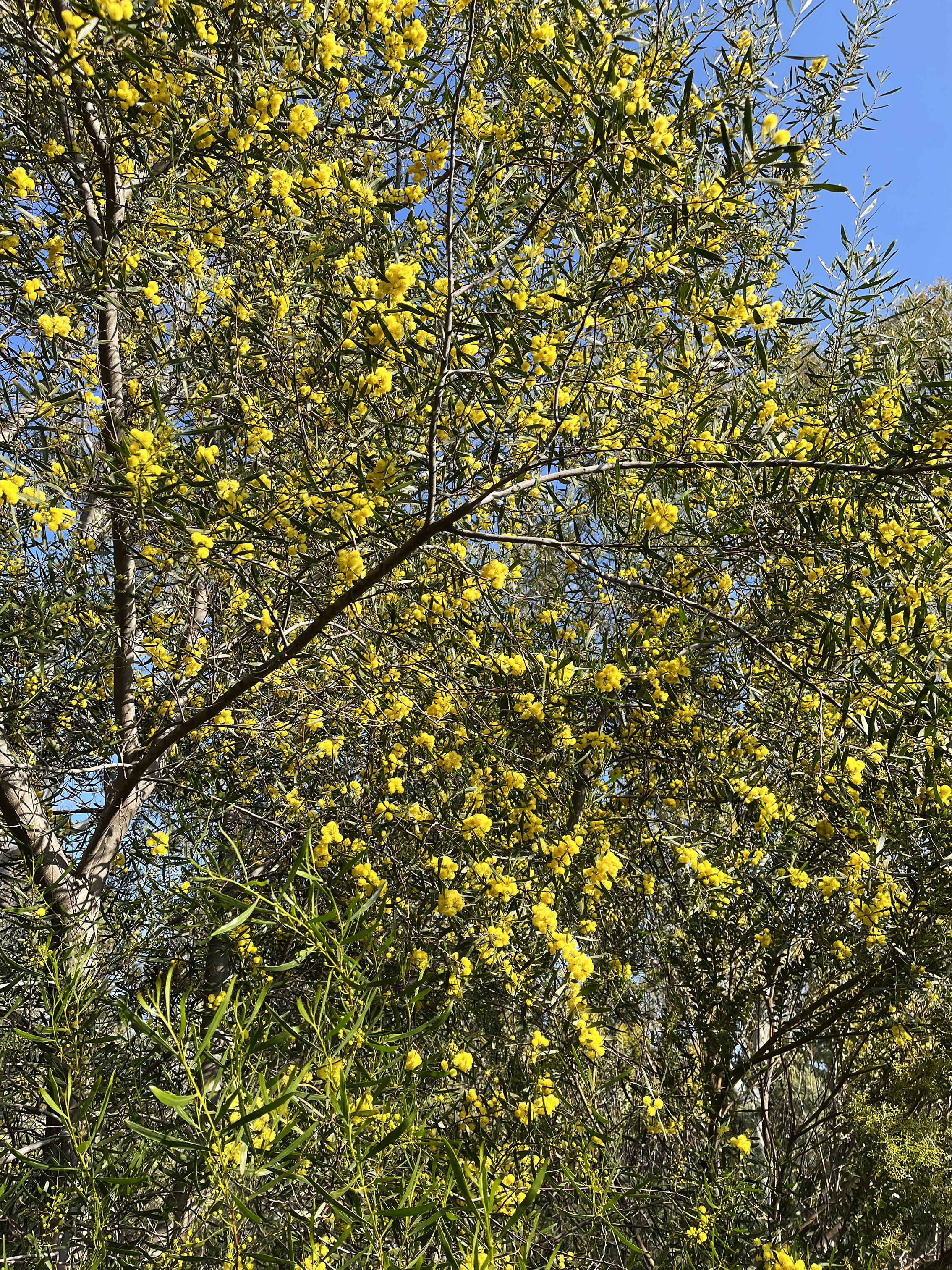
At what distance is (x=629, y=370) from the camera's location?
2.81 meters

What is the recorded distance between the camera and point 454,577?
2578 millimetres

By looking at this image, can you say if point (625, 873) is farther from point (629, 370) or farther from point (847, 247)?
point (847, 247)

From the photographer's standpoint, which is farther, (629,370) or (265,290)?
(265,290)

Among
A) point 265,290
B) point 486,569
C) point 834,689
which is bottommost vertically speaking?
point 834,689

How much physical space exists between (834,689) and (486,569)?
1.29 m

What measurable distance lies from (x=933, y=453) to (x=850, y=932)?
2246 millimetres

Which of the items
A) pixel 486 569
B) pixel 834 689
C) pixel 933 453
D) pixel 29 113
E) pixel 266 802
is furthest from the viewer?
pixel 266 802

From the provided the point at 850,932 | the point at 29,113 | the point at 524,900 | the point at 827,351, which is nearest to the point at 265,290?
the point at 29,113

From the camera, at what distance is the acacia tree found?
7.39 ft

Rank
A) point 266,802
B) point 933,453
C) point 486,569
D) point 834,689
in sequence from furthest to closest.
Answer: point 266,802 → point 834,689 → point 486,569 → point 933,453

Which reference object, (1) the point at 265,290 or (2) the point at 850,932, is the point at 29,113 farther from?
(2) the point at 850,932

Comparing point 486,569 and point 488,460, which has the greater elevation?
point 488,460

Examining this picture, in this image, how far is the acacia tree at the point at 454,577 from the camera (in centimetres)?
225

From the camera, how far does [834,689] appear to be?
2.80 m
